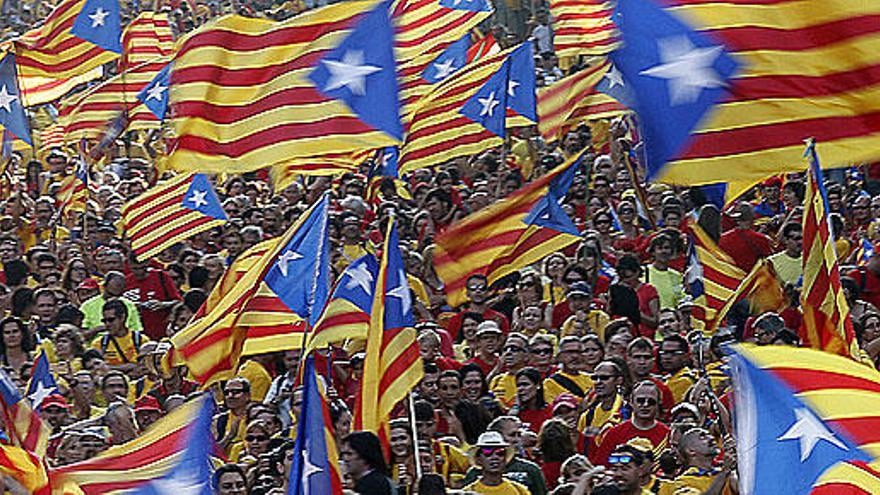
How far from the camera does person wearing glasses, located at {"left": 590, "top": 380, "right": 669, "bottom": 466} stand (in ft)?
38.3

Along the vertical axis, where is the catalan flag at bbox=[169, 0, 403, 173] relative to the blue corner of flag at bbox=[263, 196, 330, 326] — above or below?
above

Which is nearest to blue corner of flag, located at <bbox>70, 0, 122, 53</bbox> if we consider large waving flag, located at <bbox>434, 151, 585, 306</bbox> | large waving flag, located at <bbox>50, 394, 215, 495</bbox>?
large waving flag, located at <bbox>434, 151, 585, 306</bbox>

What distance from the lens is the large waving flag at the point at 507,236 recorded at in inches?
513

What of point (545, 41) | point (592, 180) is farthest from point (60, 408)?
point (545, 41)

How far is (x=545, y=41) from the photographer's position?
29.7 metres

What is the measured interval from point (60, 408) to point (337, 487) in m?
3.54

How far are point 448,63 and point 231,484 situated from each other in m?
8.21

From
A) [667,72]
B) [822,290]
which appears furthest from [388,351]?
[667,72]

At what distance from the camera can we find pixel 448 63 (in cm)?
1872

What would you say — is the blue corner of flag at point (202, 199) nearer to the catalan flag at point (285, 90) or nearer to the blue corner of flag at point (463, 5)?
the blue corner of flag at point (463, 5)

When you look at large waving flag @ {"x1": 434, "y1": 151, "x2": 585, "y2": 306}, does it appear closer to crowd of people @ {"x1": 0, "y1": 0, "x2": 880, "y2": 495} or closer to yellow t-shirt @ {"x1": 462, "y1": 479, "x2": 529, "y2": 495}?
crowd of people @ {"x1": 0, "y1": 0, "x2": 880, "y2": 495}

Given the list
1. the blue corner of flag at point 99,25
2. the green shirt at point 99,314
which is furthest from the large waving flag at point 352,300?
the blue corner of flag at point 99,25

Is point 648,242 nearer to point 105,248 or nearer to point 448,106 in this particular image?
point 448,106

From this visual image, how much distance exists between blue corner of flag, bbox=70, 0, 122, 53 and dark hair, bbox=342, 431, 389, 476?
9.03 metres
